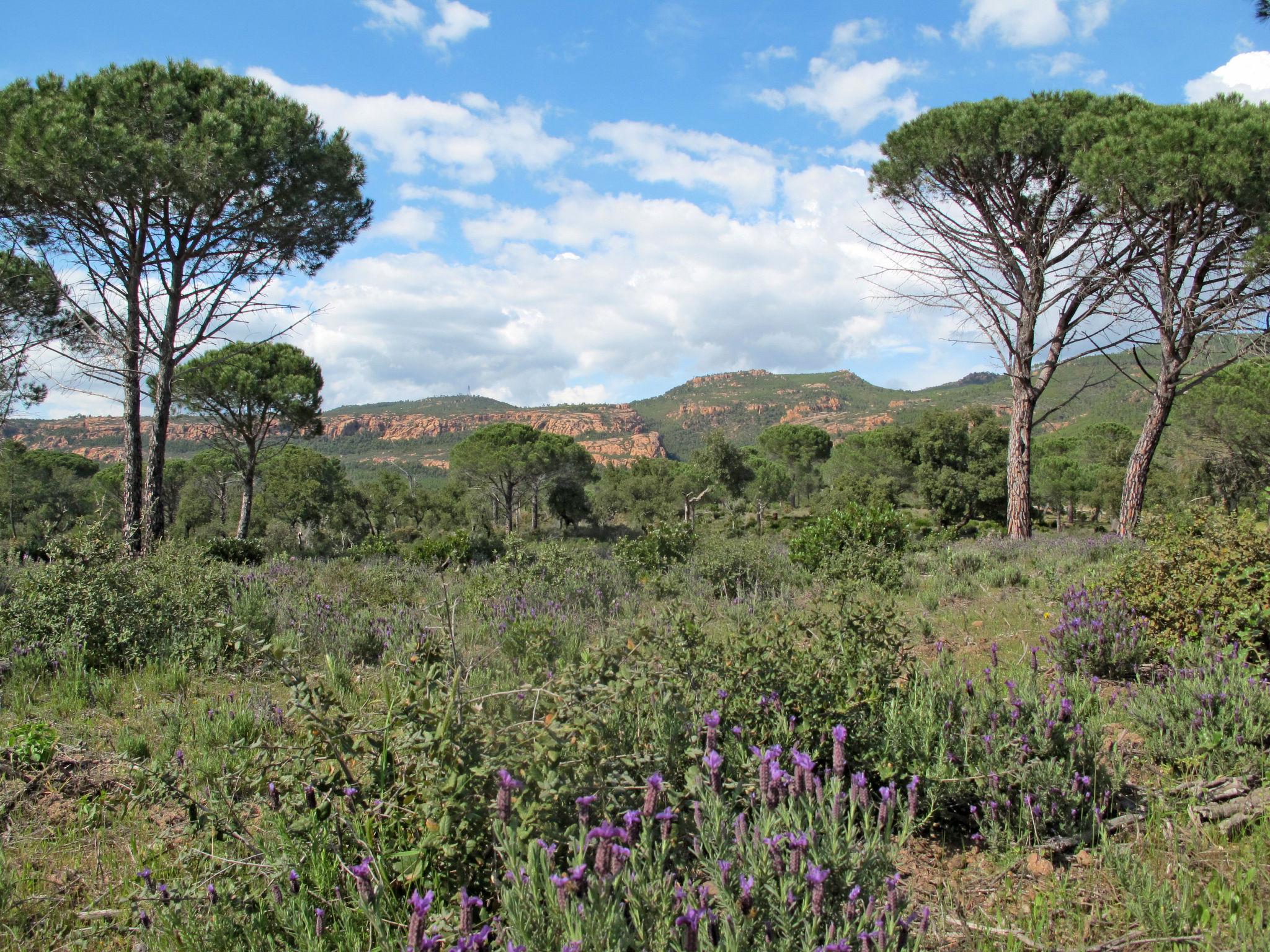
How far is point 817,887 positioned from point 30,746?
3266 millimetres

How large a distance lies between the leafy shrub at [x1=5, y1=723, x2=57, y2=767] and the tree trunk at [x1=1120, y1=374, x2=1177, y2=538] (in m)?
12.4

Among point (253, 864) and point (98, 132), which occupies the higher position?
point (98, 132)

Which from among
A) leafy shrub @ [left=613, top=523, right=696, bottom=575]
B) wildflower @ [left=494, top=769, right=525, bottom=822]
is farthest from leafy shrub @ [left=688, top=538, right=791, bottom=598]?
wildflower @ [left=494, top=769, right=525, bottom=822]

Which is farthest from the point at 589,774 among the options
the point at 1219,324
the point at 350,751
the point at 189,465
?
the point at 189,465

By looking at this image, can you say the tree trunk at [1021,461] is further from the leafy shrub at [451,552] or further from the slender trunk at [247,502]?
the slender trunk at [247,502]

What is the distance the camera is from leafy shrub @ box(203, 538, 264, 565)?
1168cm

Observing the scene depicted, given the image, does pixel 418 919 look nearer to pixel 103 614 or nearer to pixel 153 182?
pixel 103 614

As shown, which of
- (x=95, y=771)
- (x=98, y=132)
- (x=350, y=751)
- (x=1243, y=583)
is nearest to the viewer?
(x=350, y=751)

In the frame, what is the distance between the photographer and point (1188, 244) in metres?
10.4

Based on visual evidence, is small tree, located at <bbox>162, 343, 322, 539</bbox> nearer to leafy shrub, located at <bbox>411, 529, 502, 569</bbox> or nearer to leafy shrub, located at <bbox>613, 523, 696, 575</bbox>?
leafy shrub, located at <bbox>411, 529, 502, 569</bbox>

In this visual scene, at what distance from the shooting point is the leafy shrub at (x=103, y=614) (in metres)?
4.27

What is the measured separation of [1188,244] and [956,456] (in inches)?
1038

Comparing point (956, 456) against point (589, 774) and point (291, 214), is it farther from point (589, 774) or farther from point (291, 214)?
point (589, 774)

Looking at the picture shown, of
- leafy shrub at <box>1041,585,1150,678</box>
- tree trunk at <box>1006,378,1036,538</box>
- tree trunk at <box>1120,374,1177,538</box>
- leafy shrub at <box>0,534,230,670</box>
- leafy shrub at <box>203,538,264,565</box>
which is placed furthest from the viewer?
leafy shrub at <box>203,538,264,565</box>
